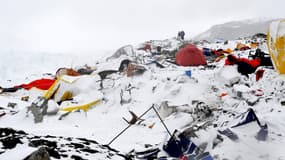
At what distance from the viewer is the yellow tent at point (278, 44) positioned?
6.21 m

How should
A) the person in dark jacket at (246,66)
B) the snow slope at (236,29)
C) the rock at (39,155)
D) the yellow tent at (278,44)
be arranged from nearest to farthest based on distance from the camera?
the rock at (39,155)
the yellow tent at (278,44)
the person in dark jacket at (246,66)
the snow slope at (236,29)

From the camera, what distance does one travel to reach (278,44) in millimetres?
6332

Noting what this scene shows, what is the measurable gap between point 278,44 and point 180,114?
2.41m

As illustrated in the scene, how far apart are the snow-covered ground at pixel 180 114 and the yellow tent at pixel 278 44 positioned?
0.75 feet

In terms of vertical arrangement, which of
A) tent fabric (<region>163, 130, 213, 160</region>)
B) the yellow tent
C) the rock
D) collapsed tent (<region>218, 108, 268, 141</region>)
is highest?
the yellow tent

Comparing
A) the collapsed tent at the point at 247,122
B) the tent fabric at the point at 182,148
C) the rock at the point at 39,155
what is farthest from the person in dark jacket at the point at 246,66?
the rock at the point at 39,155

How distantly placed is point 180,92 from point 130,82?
242 centimetres

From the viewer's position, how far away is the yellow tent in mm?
6215

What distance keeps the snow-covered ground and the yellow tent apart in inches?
9.0

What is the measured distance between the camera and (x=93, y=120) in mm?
6637

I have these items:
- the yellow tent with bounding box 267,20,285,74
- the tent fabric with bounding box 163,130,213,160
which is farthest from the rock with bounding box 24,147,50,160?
the yellow tent with bounding box 267,20,285,74

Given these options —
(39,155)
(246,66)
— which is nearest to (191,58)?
(246,66)

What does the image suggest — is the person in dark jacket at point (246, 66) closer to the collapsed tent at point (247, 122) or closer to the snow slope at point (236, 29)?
the collapsed tent at point (247, 122)

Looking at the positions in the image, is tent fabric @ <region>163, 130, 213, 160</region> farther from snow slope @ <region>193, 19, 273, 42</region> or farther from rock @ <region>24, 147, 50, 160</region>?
snow slope @ <region>193, 19, 273, 42</region>
